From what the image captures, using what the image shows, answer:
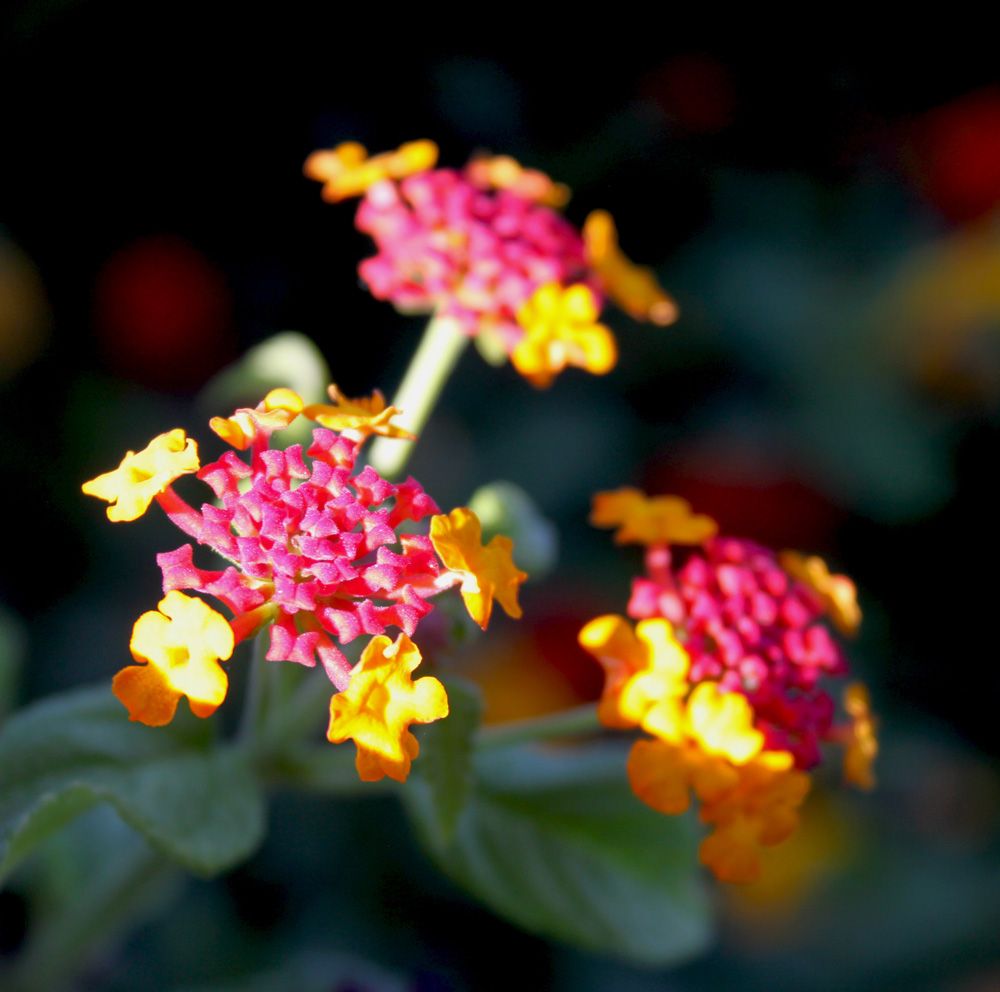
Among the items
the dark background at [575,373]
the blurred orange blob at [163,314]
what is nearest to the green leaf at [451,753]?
the dark background at [575,373]

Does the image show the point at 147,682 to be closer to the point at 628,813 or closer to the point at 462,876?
the point at 462,876

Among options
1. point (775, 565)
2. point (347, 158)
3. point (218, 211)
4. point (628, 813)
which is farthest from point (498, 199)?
point (218, 211)

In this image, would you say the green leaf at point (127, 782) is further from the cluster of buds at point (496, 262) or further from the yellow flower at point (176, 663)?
the cluster of buds at point (496, 262)

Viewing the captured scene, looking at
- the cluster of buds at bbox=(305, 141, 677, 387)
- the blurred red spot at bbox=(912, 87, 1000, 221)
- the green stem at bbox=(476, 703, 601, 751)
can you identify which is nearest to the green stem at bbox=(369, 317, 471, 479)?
the cluster of buds at bbox=(305, 141, 677, 387)

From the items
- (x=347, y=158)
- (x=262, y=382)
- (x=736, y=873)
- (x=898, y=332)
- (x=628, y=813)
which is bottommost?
(x=898, y=332)

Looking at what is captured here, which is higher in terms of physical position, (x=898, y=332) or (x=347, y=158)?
(x=347, y=158)
